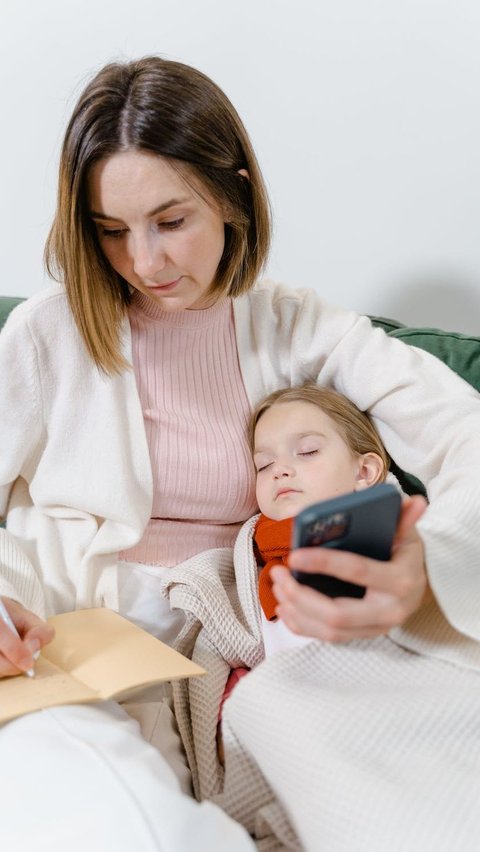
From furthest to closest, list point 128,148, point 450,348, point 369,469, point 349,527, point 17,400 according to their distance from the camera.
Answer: point 450,348
point 369,469
point 17,400
point 128,148
point 349,527

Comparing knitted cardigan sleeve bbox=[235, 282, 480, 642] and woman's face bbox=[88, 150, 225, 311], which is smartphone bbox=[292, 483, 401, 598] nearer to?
knitted cardigan sleeve bbox=[235, 282, 480, 642]

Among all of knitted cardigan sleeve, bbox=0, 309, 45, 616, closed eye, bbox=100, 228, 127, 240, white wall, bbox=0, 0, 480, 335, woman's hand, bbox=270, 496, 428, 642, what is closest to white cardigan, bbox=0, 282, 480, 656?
knitted cardigan sleeve, bbox=0, 309, 45, 616

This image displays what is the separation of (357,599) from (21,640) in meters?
0.40

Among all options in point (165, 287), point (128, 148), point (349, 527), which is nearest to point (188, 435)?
point (165, 287)

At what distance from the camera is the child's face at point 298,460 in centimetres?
131

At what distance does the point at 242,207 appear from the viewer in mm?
1337

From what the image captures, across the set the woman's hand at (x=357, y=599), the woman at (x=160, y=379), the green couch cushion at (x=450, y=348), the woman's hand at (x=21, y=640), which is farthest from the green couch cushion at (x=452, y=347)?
the woman's hand at (x=21, y=640)

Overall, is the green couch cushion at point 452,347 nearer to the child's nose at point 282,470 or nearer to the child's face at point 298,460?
the child's face at point 298,460

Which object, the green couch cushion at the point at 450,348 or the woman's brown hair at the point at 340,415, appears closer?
the woman's brown hair at the point at 340,415

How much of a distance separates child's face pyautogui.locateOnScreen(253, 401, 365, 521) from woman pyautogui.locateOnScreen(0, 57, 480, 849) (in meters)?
0.06

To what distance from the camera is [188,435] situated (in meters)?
1.37

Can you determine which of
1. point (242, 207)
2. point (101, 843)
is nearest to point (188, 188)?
point (242, 207)

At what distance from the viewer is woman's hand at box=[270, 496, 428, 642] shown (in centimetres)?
90

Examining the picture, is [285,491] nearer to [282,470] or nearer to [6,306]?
[282,470]
